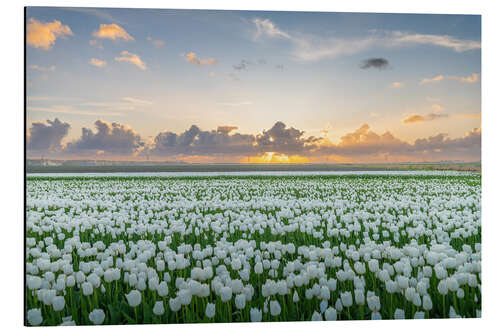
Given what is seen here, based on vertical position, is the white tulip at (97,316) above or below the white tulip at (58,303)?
below

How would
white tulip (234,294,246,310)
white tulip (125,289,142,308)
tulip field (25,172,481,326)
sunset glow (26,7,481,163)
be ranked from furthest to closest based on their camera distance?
sunset glow (26,7,481,163), tulip field (25,172,481,326), white tulip (234,294,246,310), white tulip (125,289,142,308)

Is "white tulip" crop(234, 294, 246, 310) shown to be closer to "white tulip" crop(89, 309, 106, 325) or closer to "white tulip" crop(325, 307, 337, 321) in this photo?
"white tulip" crop(325, 307, 337, 321)

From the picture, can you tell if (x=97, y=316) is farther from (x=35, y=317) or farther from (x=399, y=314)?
(x=399, y=314)

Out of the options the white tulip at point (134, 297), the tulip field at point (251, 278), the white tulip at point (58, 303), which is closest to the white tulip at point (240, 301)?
the tulip field at point (251, 278)

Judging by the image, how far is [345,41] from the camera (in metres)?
5.34

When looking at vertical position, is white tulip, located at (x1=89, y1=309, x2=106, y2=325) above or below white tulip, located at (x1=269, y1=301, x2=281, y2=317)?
below

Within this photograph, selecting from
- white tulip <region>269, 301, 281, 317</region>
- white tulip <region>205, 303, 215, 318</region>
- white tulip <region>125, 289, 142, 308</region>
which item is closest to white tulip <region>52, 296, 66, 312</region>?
white tulip <region>125, 289, 142, 308</region>

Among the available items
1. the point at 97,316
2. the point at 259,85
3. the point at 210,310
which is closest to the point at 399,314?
the point at 210,310

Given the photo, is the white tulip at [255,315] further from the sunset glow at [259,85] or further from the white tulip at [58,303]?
the sunset glow at [259,85]

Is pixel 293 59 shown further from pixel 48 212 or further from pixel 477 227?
pixel 48 212

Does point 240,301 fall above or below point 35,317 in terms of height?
above

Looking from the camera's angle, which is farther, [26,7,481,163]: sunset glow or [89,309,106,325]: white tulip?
[26,7,481,163]: sunset glow

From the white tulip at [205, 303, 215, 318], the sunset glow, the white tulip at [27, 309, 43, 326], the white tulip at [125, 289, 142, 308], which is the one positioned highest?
the sunset glow
